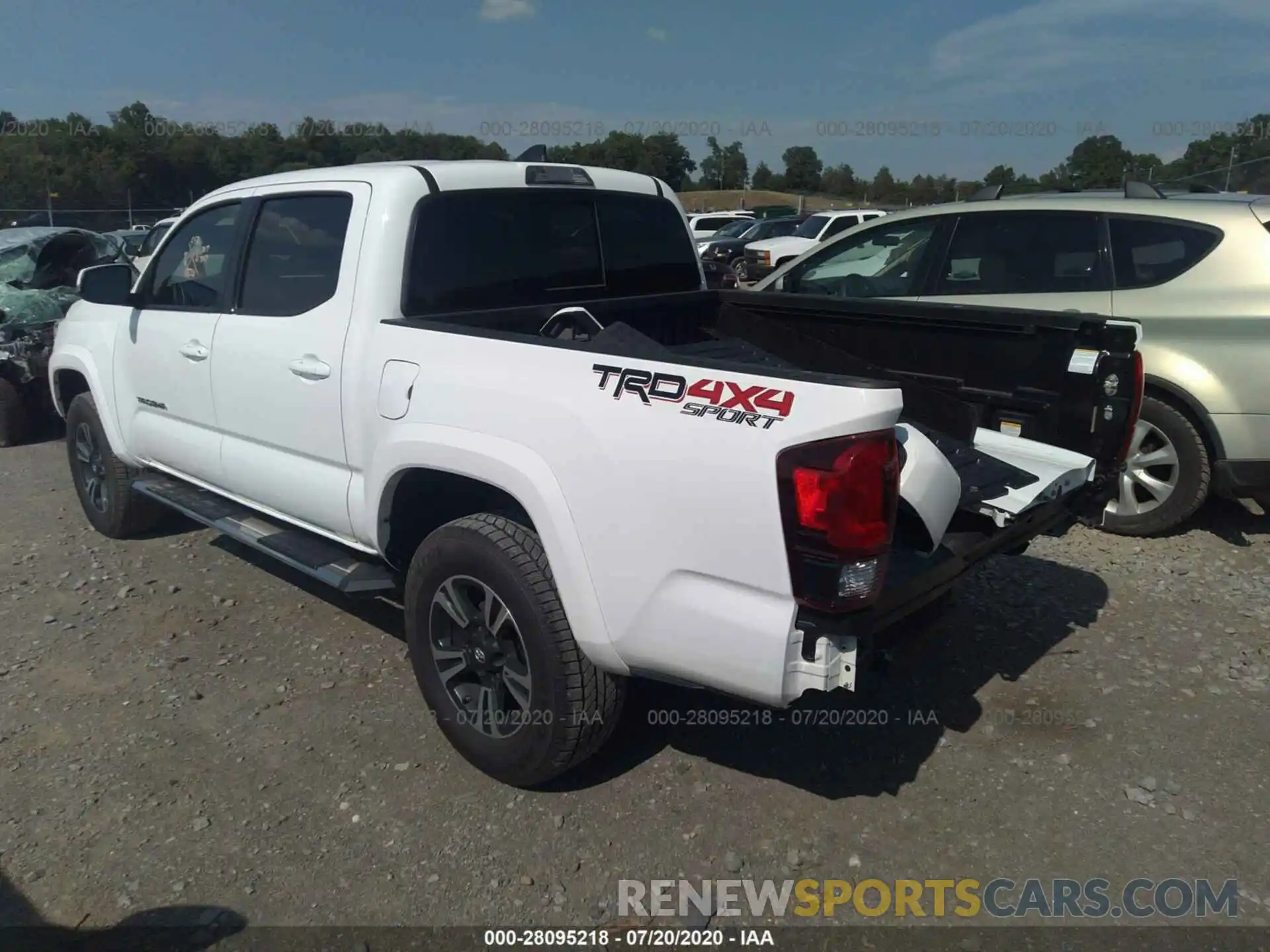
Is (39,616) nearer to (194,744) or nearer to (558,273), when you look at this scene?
(194,744)

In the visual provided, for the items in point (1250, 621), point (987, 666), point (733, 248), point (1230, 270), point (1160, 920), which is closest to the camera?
point (1160, 920)

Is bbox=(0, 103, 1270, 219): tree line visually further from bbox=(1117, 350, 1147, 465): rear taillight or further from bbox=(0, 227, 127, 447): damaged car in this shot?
bbox=(1117, 350, 1147, 465): rear taillight

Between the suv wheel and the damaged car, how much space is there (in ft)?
27.0

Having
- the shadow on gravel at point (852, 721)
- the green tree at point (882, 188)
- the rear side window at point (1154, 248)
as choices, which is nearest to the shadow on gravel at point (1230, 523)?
the rear side window at point (1154, 248)

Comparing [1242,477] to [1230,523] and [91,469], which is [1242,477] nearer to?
[1230,523]

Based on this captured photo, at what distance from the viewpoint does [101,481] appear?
552 centimetres

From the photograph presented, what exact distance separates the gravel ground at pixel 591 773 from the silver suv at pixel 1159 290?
0.75m

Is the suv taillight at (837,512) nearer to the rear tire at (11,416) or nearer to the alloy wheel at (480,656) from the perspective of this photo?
the alloy wheel at (480,656)

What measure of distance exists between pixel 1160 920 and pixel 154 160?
130 feet

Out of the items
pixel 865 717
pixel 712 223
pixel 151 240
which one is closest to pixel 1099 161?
pixel 712 223

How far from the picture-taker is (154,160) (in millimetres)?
34531

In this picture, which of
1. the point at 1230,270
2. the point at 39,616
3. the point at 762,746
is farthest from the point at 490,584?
the point at 1230,270

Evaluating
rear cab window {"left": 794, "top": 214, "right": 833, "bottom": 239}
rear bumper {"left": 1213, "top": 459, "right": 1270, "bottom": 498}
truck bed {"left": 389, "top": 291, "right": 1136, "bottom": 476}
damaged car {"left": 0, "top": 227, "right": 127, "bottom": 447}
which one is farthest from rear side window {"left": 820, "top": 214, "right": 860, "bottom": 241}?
truck bed {"left": 389, "top": 291, "right": 1136, "bottom": 476}

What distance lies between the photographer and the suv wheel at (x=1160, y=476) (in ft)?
16.7
